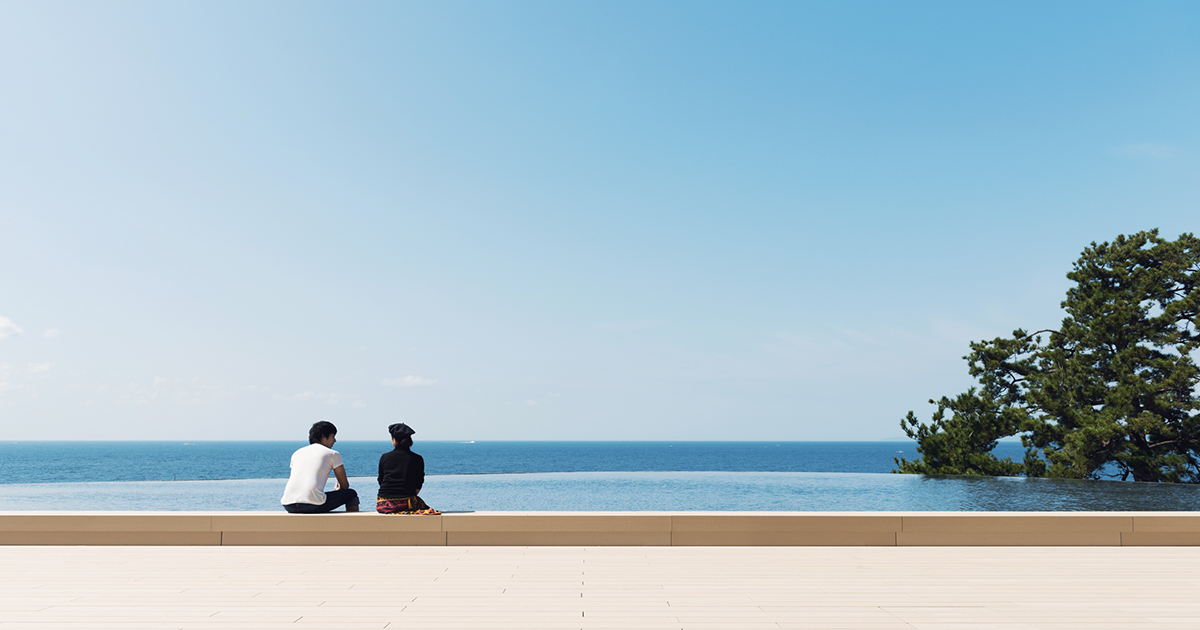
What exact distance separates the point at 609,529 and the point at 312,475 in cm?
268

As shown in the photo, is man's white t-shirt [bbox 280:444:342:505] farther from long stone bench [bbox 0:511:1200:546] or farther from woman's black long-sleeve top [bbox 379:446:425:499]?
woman's black long-sleeve top [bbox 379:446:425:499]

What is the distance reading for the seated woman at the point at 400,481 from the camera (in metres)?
6.82

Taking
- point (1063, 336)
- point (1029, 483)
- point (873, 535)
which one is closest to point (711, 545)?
point (873, 535)

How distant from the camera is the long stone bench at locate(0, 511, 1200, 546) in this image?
664 cm

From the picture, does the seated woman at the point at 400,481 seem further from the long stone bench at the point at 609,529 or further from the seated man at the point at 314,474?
the seated man at the point at 314,474

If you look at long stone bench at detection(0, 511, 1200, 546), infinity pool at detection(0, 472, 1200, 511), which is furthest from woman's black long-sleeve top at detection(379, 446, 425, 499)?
infinity pool at detection(0, 472, 1200, 511)
